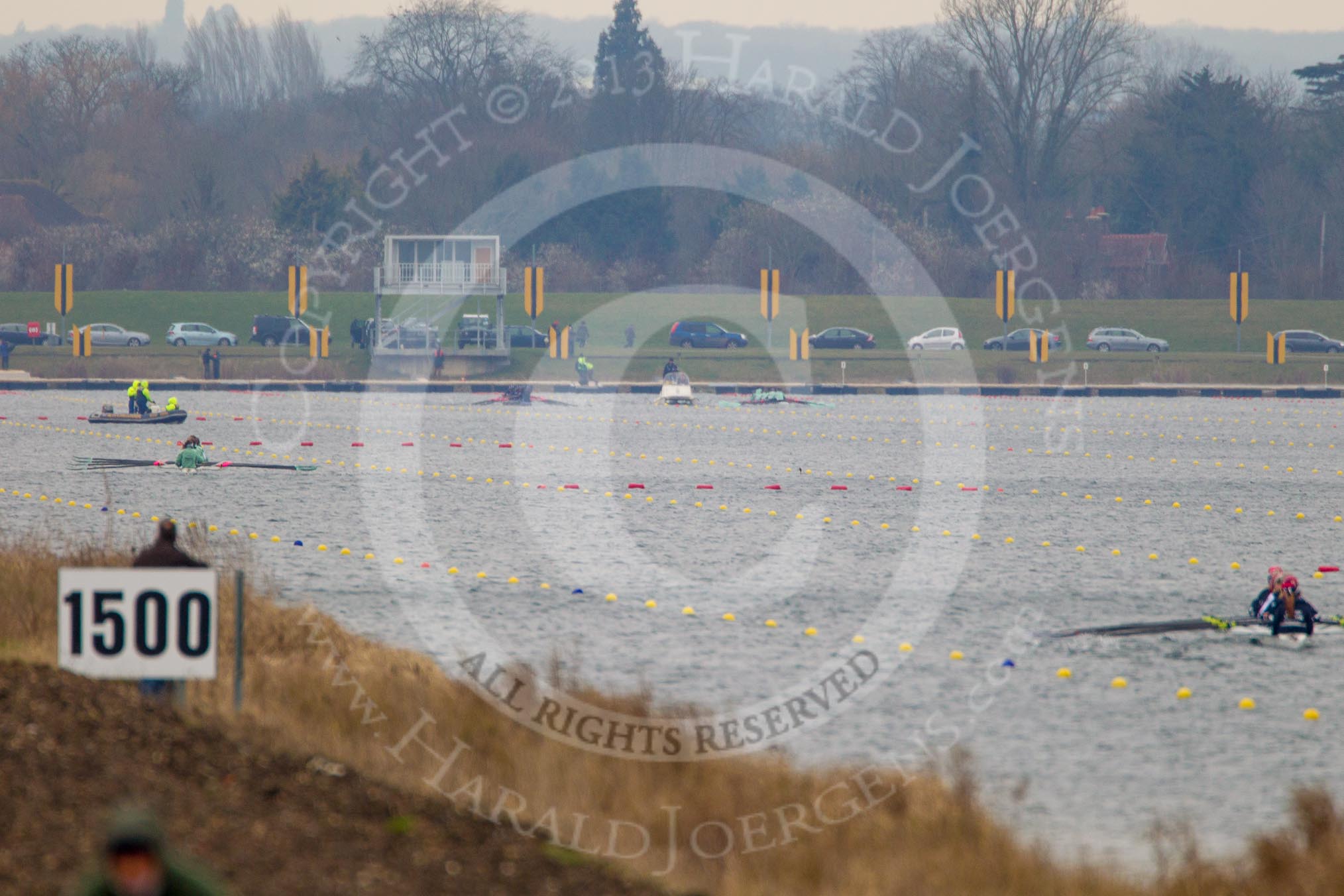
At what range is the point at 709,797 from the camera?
38.3 feet

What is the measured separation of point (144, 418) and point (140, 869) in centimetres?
3687

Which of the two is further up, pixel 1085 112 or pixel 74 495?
pixel 1085 112

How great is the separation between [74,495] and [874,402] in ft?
114

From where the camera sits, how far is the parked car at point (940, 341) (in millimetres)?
72375

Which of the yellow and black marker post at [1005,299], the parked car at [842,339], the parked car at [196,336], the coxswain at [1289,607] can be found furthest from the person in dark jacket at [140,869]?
the parked car at [196,336]

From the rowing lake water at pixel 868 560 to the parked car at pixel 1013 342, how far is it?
23.9 metres

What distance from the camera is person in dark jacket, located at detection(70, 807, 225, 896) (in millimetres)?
5992

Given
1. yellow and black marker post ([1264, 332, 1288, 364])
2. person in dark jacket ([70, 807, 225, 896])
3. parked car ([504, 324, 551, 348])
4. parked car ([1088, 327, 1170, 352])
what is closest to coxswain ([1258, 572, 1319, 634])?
person in dark jacket ([70, 807, 225, 896])

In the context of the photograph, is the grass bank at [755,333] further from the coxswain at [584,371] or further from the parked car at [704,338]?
the coxswain at [584,371]

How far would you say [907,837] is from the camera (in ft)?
35.8

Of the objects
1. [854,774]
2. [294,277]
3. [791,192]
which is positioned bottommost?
[854,774]

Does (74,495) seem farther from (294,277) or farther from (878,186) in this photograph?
(878,186)

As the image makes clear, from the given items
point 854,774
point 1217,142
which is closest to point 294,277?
point 1217,142

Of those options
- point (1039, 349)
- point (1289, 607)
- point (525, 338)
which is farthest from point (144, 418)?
point (1039, 349)
